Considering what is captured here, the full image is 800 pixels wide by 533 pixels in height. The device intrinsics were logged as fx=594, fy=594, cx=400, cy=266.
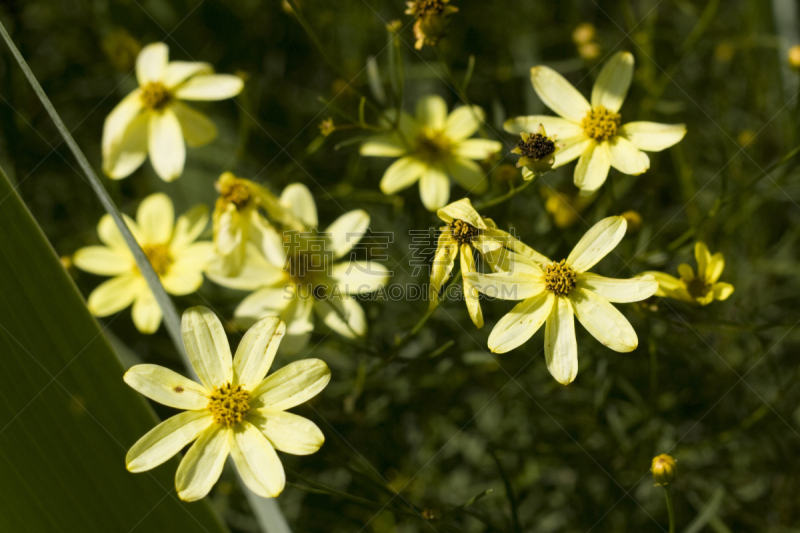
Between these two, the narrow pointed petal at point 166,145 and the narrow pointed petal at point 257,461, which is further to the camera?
the narrow pointed petal at point 166,145

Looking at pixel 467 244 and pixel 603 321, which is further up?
pixel 467 244

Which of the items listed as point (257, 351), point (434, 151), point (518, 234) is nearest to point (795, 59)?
point (518, 234)

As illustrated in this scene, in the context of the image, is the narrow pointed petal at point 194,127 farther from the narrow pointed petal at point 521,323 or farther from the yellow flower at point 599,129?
the narrow pointed petal at point 521,323

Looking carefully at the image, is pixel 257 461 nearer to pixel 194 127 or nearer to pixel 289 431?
pixel 289 431

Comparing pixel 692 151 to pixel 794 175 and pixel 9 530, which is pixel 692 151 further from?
pixel 9 530

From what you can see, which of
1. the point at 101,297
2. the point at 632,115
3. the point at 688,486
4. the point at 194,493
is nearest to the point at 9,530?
the point at 194,493

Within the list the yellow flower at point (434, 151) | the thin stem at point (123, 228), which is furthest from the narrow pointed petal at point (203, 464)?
the yellow flower at point (434, 151)
